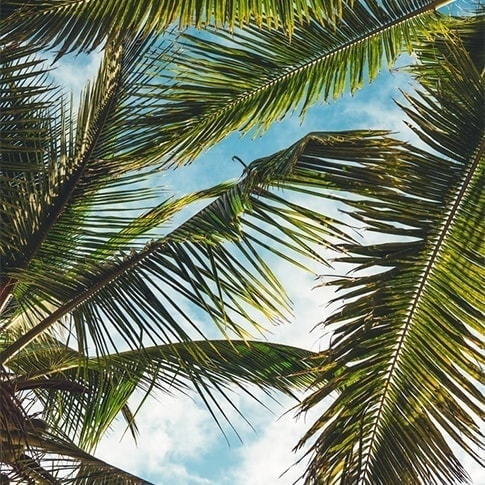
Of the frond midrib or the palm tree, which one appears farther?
the frond midrib

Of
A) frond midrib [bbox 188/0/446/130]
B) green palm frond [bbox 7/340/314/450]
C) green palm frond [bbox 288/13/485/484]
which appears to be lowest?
green palm frond [bbox 288/13/485/484]

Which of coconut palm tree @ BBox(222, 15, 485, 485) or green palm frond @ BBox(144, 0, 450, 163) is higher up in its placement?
green palm frond @ BBox(144, 0, 450, 163)

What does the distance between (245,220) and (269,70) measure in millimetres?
1141

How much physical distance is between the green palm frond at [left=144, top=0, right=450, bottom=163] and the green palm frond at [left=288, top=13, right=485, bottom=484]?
1.02m

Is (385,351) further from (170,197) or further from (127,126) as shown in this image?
(127,126)

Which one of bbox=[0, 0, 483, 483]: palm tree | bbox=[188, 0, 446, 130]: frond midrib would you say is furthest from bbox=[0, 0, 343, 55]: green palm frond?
bbox=[188, 0, 446, 130]: frond midrib

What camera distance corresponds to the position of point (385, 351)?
7.98 feet

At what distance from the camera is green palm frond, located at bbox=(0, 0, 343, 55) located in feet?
8.71

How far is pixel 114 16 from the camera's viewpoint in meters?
2.72

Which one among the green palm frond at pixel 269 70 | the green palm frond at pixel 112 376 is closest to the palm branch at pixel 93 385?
the green palm frond at pixel 112 376

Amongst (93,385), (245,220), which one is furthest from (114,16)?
(93,385)

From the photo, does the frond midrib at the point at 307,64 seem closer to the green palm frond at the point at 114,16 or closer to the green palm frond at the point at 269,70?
the green palm frond at the point at 269,70

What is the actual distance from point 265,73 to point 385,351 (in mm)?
1758

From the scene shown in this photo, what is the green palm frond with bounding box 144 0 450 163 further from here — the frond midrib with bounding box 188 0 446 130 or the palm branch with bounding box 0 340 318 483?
the palm branch with bounding box 0 340 318 483
